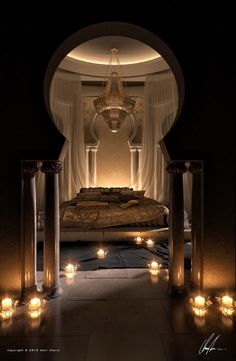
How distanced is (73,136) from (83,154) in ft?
2.15

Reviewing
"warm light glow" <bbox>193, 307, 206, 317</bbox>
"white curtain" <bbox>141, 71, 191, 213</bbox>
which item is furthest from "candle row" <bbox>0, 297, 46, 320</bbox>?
"white curtain" <bbox>141, 71, 191, 213</bbox>

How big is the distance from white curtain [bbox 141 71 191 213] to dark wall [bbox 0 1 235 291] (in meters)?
4.79

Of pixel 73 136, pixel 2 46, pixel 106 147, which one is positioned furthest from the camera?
pixel 106 147

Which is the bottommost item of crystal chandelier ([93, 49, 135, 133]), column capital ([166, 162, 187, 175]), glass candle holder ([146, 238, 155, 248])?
glass candle holder ([146, 238, 155, 248])

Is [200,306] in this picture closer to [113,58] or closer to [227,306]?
[227,306]

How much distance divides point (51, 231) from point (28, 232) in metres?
0.25

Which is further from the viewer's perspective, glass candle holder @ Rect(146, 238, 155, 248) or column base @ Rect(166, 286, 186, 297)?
glass candle holder @ Rect(146, 238, 155, 248)

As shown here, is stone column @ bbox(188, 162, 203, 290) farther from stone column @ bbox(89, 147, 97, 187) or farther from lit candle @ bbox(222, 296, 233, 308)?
stone column @ bbox(89, 147, 97, 187)

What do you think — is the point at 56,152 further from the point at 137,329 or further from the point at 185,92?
the point at 137,329

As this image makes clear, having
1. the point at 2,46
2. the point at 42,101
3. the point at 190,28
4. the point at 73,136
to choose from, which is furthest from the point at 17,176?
the point at 73,136

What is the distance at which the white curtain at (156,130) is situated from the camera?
297 inches

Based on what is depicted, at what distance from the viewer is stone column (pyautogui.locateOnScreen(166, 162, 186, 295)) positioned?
2.71 m

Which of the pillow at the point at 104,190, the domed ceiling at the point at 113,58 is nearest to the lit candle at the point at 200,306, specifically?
the pillow at the point at 104,190

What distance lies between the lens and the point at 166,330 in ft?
7.02
